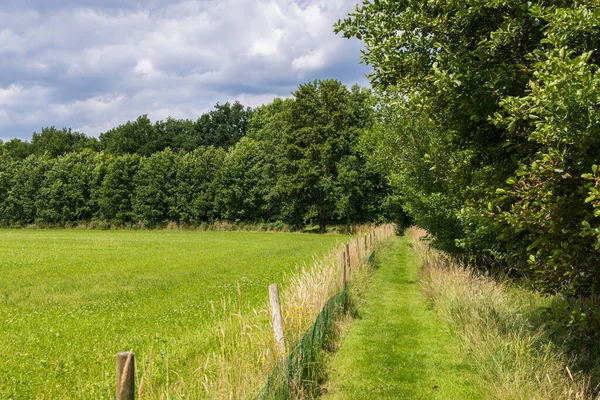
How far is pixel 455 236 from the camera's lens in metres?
14.5

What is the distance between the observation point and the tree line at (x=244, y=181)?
49.1 metres

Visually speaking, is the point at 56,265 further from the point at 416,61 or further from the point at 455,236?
the point at 416,61

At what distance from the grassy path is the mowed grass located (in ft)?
7.22

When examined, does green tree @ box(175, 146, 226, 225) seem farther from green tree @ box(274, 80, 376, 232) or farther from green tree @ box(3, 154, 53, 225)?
green tree @ box(3, 154, 53, 225)

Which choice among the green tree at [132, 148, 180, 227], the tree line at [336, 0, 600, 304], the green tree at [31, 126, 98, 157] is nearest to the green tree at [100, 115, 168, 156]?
the green tree at [31, 126, 98, 157]

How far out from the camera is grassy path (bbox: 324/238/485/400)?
23.2 ft

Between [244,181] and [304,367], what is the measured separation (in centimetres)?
5047

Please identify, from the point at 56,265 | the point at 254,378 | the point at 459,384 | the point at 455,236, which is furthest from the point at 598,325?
the point at 56,265

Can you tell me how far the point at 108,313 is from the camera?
1170cm

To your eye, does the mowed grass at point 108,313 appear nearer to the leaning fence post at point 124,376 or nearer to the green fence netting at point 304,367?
the leaning fence post at point 124,376

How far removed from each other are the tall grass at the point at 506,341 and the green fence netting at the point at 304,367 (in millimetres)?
2634

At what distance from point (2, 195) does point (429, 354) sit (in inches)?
2880

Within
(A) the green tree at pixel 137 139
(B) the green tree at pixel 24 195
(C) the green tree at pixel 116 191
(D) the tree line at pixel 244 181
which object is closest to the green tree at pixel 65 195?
(D) the tree line at pixel 244 181

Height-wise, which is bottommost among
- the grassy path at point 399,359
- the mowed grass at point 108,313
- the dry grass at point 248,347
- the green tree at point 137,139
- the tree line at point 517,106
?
the grassy path at point 399,359
